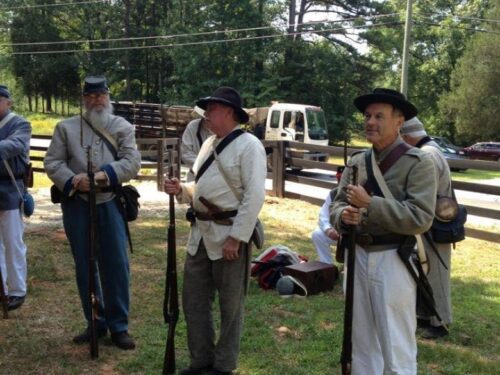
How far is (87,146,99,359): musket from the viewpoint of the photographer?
384 cm

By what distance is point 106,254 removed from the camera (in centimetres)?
415

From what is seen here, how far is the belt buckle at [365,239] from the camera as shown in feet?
9.64

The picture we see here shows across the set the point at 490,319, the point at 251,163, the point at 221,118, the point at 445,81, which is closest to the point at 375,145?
the point at 251,163

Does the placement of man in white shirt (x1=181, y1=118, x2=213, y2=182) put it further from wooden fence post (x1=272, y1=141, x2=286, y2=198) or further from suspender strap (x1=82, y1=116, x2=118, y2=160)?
wooden fence post (x1=272, y1=141, x2=286, y2=198)

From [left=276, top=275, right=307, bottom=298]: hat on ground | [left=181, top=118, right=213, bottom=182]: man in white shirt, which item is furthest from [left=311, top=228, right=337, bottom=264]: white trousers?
[left=181, top=118, right=213, bottom=182]: man in white shirt

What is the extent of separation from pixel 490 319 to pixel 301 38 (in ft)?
97.7

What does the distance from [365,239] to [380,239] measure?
8 cm

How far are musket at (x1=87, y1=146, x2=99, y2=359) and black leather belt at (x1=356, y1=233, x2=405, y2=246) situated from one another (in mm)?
1922

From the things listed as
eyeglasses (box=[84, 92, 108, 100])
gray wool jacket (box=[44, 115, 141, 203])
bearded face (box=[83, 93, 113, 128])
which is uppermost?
eyeglasses (box=[84, 92, 108, 100])

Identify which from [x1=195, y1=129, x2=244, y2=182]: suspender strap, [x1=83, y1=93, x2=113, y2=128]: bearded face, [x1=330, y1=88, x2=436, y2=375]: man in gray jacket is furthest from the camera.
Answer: [x1=83, y1=93, x2=113, y2=128]: bearded face

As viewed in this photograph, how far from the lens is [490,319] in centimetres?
527

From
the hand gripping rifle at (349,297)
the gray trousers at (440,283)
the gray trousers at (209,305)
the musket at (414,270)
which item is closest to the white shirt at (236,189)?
the gray trousers at (209,305)

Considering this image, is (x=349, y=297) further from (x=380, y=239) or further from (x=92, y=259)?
(x=92, y=259)

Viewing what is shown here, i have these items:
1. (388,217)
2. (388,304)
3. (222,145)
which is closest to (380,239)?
→ (388,217)
